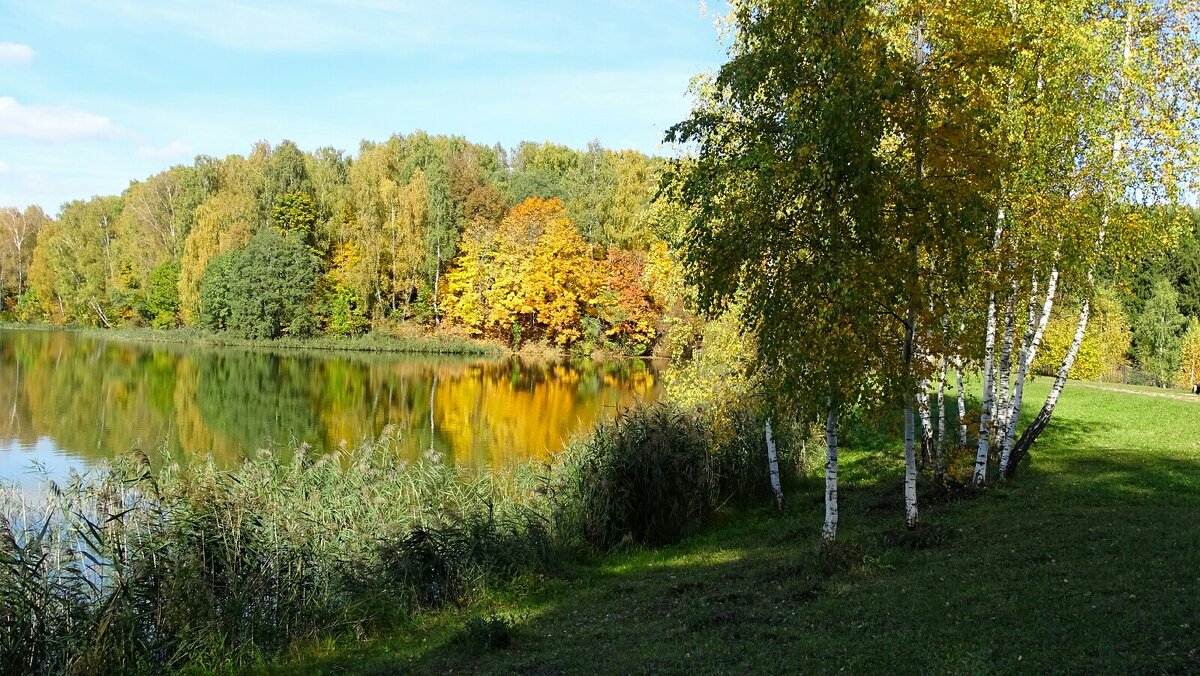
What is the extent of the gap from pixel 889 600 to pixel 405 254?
195 ft

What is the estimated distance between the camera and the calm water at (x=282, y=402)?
23703 millimetres

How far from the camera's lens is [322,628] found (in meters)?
10.1

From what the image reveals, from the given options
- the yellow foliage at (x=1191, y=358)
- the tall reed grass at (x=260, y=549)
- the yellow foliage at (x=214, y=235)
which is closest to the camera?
the tall reed grass at (x=260, y=549)

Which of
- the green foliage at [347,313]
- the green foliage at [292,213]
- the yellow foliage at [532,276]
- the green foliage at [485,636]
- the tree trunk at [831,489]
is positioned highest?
the green foliage at [292,213]

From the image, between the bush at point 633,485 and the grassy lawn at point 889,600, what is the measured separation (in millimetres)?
752

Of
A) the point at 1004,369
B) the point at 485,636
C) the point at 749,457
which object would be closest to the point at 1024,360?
the point at 1004,369

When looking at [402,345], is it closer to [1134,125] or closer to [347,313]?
[347,313]

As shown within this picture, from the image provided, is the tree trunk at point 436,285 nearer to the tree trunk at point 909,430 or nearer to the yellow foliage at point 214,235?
the yellow foliage at point 214,235

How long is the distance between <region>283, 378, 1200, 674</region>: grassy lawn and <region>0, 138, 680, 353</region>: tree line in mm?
46046

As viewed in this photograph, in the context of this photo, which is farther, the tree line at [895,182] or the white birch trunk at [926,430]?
the white birch trunk at [926,430]

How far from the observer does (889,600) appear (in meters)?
8.75

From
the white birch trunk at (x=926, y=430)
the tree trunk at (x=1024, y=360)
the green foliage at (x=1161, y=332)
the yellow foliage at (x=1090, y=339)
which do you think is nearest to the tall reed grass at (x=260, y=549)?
the white birch trunk at (x=926, y=430)

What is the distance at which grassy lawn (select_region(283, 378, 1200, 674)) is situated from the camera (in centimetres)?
712

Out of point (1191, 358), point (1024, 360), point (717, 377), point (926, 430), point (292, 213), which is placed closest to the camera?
point (1024, 360)
